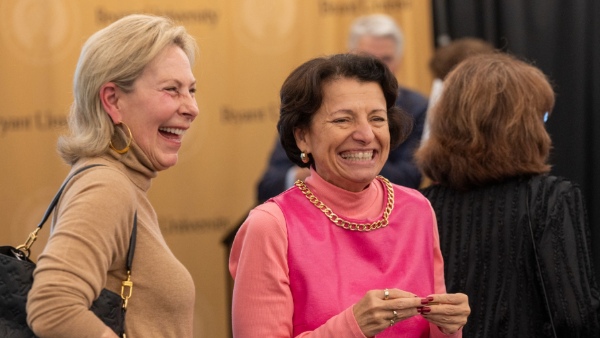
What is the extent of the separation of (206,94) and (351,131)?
3106 millimetres

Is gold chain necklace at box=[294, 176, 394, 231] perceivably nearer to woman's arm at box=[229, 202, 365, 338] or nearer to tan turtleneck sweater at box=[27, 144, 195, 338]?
woman's arm at box=[229, 202, 365, 338]

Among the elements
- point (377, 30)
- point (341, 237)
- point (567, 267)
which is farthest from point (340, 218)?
point (377, 30)

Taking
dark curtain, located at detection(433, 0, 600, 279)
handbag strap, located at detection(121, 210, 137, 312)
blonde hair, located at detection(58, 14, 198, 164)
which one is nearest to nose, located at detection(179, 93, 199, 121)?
blonde hair, located at detection(58, 14, 198, 164)

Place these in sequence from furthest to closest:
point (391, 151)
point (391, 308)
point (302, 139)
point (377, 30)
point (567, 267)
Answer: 1. point (377, 30)
2. point (391, 151)
3. point (567, 267)
4. point (302, 139)
5. point (391, 308)

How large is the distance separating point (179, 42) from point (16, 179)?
2.95 m

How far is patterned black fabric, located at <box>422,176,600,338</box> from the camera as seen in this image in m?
2.86

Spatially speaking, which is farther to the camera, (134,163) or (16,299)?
(134,163)

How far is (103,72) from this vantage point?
2.43 meters

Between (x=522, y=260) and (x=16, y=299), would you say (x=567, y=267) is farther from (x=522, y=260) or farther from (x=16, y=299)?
Answer: (x=16, y=299)

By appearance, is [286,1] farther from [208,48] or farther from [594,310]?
[594,310]

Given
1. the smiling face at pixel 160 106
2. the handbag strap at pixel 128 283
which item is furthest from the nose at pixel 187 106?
the handbag strap at pixel 128 283

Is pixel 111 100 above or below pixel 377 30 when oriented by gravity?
above

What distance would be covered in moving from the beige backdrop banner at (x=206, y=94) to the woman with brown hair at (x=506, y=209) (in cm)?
249

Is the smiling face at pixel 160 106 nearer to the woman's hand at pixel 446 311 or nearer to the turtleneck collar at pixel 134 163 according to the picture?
the turtleneck collar at pixel 134 163
